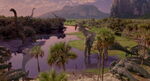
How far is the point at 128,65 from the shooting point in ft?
150

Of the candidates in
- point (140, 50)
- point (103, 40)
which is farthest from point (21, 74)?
point (140, 50)

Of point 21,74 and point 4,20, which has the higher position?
point 4,20

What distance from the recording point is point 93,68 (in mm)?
57938

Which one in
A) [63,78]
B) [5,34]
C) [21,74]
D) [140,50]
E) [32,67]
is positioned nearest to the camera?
[63,78]

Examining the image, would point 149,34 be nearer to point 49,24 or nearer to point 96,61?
point 96,61

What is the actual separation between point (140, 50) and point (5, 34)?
2277 inches

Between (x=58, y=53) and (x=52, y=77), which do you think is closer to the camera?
(x=52, y=77)

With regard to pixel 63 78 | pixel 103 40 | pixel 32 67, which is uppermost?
pixel 103 40

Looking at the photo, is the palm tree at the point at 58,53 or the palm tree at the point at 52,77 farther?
the palm tree at the point at 58,53

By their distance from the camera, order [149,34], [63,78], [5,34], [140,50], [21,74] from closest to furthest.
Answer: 1. [63,78]
2. [21,74]
3. [149,34]
4. [140,50]
5. [5,34]

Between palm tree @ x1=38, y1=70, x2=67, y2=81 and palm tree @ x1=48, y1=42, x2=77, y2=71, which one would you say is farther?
palm tree @ x1=48, y1=42, x2=77, y2=71

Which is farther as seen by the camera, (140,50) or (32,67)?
(140,50)

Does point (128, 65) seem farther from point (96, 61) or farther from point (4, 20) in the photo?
point (4, 20)

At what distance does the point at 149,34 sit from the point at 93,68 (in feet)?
48.5
